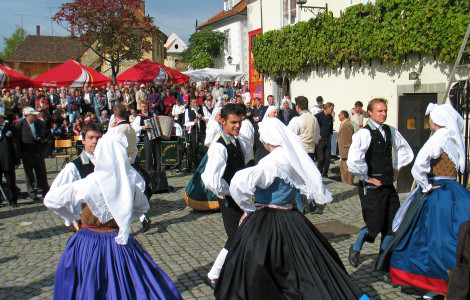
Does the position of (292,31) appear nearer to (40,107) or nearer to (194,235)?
(40,107)

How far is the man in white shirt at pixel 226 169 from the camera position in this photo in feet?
14.2

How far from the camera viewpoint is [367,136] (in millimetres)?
5176

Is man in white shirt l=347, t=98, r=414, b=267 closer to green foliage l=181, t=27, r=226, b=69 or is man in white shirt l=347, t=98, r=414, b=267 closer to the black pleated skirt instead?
the black pleated skirt

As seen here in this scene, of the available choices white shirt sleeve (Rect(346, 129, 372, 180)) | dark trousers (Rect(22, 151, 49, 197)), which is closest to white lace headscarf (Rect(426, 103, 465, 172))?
white shirt sleeve (Rect(346, 129, 372, 180))

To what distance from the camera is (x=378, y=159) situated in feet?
17.1

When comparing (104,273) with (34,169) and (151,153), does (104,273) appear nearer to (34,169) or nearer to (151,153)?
(34,169)

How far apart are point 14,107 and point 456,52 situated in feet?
47.5

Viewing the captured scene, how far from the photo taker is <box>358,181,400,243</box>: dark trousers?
514 cm

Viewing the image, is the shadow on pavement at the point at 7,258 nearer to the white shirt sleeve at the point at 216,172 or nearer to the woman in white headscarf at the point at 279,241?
the white shirt sleeve at the point at 216,172

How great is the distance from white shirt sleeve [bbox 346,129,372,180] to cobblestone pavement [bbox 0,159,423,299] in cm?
116

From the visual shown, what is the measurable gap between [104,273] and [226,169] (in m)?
1.60

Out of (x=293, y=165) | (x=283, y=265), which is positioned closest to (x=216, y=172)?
(x=293, y=165)

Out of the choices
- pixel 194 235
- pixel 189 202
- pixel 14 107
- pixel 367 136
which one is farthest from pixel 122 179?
pixel 14 107

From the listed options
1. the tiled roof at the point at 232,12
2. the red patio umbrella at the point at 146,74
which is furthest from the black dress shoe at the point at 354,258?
the tiled roof at the point at 232,12
